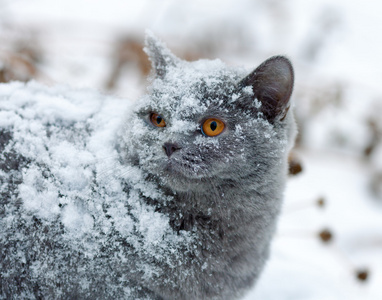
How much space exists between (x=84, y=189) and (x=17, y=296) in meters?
0.40

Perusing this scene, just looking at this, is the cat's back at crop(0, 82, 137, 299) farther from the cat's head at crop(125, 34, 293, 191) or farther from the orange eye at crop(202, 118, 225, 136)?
the orange eye at crop(202, 118, 225, 136)

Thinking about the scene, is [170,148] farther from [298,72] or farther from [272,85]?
[298,72]

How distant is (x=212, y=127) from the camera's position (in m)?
1.30

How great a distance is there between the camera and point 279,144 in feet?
4.44

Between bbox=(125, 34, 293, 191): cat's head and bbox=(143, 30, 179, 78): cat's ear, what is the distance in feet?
0.24

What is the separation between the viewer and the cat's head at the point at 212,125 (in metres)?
1.25

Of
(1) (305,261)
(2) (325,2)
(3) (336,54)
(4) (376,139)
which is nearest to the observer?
(1) (305,261)

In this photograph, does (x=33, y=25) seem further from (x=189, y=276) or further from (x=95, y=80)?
(x=189, y=276)

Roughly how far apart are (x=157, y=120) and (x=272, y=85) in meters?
0.42

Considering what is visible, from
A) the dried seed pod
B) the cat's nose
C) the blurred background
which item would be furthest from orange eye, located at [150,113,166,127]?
the dried seed pod

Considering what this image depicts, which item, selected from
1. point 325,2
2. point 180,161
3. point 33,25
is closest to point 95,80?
point 33,25

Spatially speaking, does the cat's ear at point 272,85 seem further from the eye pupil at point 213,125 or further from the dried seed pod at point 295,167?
the dried seed pod at point 295,167

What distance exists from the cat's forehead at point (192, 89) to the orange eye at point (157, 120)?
3cm

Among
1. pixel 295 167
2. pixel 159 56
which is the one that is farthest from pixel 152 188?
pixel 295 167
